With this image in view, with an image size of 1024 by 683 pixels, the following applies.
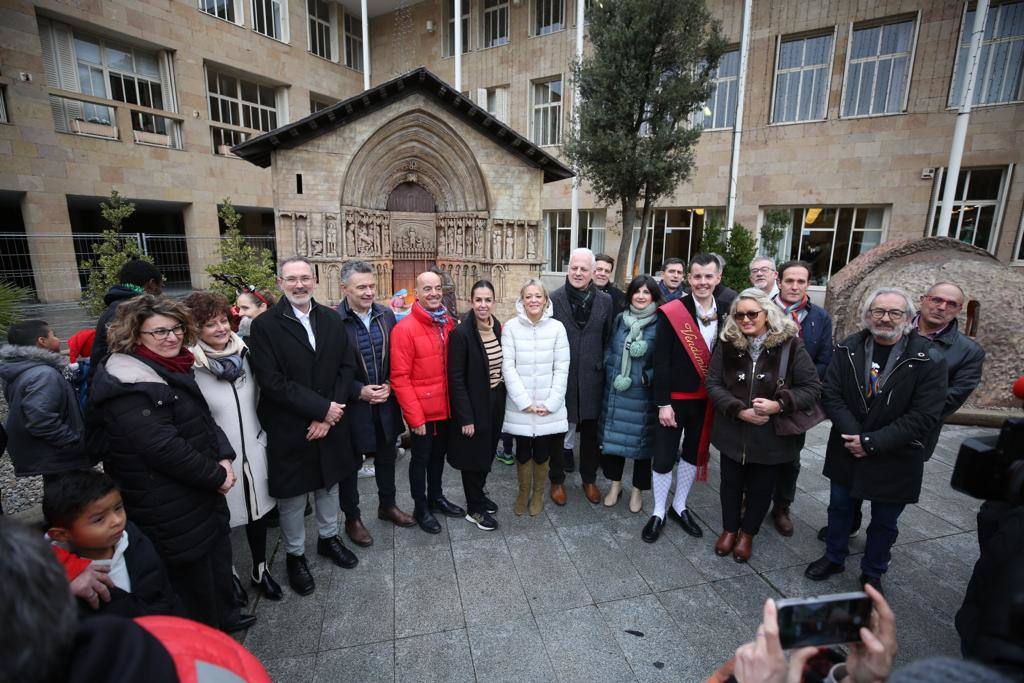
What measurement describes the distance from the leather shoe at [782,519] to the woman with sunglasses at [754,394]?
0.49 m

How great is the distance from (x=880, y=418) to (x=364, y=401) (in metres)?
3.33

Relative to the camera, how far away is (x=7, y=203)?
45.6 feet

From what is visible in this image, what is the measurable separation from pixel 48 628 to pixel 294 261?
2.50 meters

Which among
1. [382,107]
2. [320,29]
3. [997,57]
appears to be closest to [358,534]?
[382,107]

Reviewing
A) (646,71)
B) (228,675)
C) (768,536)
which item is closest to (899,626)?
(768,536)

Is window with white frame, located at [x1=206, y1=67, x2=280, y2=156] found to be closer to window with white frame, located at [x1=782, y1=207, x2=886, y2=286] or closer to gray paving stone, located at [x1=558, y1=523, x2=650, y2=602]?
gray paving stone, located at [x1=558, y1=523, x2=650, y2=602]

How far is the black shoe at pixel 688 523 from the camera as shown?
3.53 metres

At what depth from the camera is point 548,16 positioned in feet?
55.9

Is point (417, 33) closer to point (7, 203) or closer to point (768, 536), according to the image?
point (7, 203)

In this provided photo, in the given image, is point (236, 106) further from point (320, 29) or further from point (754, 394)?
point (754, 394)

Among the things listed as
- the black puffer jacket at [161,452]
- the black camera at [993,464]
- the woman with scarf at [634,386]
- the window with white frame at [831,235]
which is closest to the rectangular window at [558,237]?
the window with white frame at [831,235]

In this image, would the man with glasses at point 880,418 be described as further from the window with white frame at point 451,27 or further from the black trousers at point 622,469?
the window with white frame at point 451,27

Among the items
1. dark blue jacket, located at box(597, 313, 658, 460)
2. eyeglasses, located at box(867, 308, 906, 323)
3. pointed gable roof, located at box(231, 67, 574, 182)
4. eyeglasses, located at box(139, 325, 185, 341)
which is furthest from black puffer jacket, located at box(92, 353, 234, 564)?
pointed gable roof, located at box(231, 67, 574, 182)

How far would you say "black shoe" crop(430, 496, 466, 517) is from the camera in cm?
377
